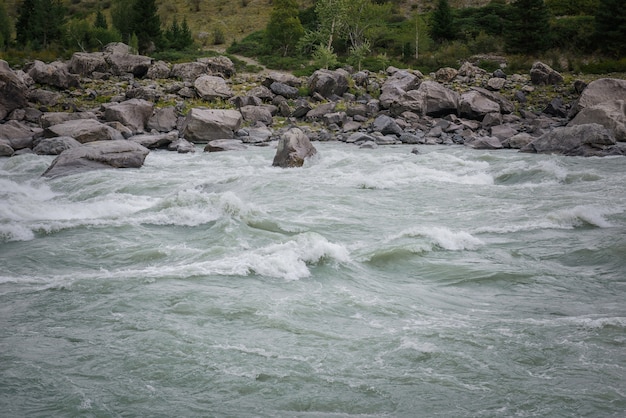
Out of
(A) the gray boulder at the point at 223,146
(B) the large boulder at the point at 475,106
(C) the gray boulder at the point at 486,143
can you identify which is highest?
(B) the large boulder at the point at 475,106

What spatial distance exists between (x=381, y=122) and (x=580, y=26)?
2628 cm

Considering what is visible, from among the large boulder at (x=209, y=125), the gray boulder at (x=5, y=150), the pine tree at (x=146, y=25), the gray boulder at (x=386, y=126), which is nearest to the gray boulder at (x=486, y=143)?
the gray boulder at (x=386, y=126)

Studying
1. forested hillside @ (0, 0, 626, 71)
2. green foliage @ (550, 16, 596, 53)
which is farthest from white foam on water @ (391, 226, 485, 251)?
green foliage @ (550, 16, 596, 53)

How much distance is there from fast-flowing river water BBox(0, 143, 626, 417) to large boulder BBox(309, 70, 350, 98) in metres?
17.9

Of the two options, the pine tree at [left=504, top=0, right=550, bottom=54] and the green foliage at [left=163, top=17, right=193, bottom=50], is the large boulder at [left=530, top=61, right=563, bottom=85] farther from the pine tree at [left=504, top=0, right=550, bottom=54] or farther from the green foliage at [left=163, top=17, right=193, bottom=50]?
the green foliage at [left=163, top=17, right=193, bottom=50]

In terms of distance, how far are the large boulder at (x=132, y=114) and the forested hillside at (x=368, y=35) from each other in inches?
629

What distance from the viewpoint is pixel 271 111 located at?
2862cm

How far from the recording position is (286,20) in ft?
153

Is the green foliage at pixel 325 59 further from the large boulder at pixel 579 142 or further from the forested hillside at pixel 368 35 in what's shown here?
the large boulder at pixel 579 142

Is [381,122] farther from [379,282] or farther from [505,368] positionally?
[505,368]

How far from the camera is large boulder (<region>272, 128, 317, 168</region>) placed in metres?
17.8

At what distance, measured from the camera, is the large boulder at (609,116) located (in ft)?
69.6

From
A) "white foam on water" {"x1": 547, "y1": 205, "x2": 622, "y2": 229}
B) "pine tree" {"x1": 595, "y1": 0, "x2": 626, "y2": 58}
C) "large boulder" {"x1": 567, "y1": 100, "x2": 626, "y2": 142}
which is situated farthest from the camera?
"pine tree" {"x1": 595, "y1": 0, "x2": 626, "y2": 58}

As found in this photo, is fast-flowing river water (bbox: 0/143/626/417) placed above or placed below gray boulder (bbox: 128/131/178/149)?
above
